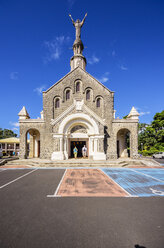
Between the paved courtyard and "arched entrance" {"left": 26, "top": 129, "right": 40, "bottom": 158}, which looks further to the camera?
"arched entrance" {"left": 26, "top": 129, "right": 40, "bottom": 158}

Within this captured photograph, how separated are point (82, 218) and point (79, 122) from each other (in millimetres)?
15004

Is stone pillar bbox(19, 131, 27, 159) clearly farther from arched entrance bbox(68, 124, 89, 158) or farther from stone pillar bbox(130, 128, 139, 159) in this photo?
stone pillar bbox(130, 128, 139, 159)

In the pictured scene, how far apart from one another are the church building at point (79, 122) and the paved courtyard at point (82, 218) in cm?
1117

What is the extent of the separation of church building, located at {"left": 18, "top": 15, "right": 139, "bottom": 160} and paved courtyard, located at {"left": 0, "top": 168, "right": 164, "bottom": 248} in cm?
1117

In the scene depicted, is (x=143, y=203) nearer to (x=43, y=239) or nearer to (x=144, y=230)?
(x=144, y=230)

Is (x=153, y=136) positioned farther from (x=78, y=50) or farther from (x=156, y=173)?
(x=78, y=50)

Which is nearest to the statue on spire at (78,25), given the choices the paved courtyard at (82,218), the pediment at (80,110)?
the pediment at (80,110)

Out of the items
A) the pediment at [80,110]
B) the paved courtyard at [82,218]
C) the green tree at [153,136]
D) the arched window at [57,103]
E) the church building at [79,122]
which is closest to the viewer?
the paved courtyard at [82,218]

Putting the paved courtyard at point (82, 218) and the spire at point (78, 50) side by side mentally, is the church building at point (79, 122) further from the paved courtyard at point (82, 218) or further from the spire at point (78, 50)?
the paved courtyard at point (82, 218)

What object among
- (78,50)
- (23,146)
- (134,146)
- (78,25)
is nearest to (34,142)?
(23,146)

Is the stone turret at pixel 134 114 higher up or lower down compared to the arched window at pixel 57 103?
lower down

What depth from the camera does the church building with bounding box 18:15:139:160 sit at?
18.0 meters

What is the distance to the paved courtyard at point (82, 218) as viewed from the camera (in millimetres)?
3205

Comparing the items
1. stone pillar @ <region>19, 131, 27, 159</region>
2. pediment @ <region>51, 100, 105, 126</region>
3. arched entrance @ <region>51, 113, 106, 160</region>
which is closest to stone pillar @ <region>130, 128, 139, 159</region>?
arched entrance @ <region>51, 113, 106, 160</region>
